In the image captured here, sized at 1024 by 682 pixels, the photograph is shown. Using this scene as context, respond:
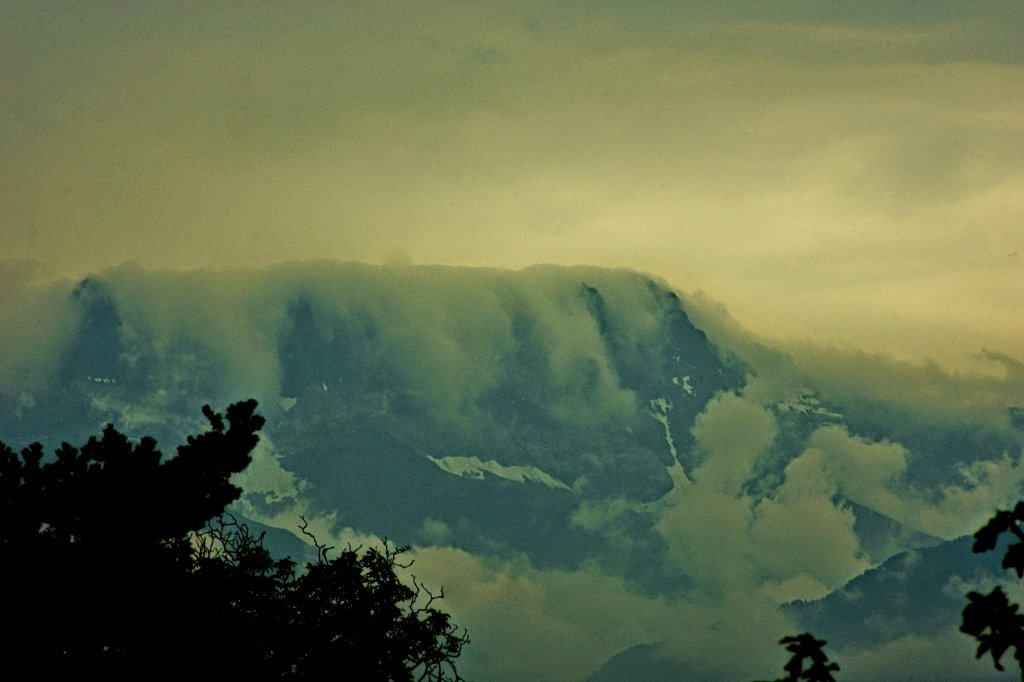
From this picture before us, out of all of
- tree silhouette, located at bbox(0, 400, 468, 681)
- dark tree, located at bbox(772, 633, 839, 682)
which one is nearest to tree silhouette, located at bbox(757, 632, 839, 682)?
dark tree, located at bbox(772, 633, 839, 682)

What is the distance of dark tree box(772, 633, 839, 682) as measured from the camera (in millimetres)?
14555

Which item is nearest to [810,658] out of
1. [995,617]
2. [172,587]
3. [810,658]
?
[810,658]

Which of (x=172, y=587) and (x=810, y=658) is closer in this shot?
(x=810, y=658)

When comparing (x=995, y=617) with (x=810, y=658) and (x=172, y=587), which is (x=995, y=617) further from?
(x=172, y=587)

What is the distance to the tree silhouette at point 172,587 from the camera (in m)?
37.1

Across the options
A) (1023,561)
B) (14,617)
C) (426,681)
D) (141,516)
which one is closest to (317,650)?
(426,681)

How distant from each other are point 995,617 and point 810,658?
2095mm

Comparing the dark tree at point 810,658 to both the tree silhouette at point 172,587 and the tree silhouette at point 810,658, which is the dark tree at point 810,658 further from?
the tree silhouette at point 172,587

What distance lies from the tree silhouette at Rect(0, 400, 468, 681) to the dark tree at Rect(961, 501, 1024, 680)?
27.6 meters

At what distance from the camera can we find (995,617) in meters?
13.6

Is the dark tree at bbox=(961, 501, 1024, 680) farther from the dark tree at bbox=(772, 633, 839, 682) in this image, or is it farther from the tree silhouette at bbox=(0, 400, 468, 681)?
the tree silhouette at bbox=(0, 400, 468, 681)

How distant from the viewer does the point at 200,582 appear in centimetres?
4006

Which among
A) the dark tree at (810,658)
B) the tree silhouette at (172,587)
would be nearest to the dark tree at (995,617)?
the dark tree at (810,658)

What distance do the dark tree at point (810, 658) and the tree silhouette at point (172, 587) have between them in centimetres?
2536
